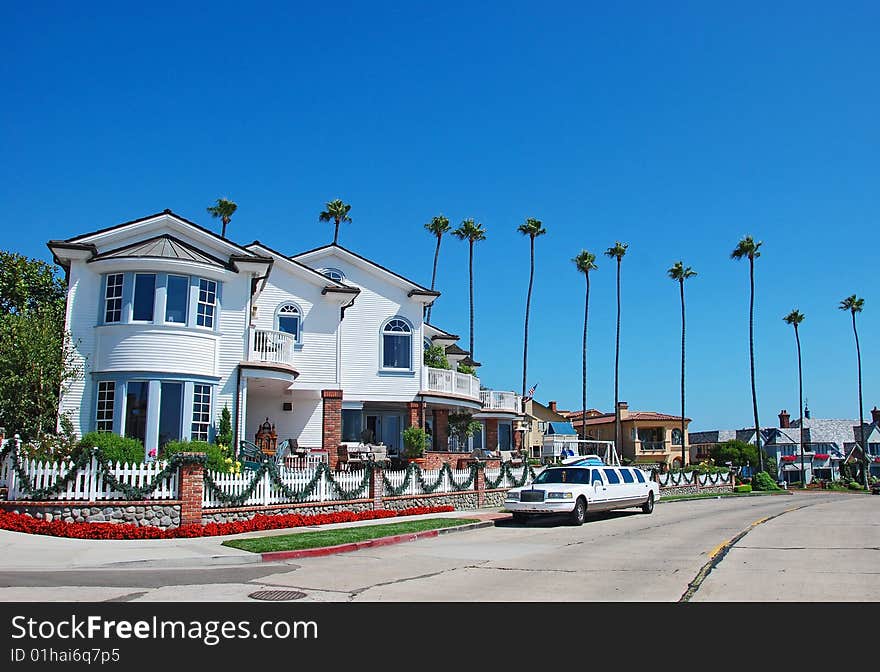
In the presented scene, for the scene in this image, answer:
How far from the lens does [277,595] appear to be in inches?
391

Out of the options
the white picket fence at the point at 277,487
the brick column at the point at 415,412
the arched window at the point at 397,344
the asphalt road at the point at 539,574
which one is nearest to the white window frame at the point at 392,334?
the arched window at the point at 397,344

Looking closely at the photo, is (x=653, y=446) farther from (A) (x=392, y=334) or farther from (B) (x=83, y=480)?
(B) (x=83, y=480)

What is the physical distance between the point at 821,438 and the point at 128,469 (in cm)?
9841

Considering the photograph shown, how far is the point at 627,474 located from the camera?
25125 millimetres

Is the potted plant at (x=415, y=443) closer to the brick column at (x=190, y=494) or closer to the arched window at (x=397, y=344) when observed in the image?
the arched window at (x=397, y=344)

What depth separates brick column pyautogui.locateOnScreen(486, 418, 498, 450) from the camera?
43344 millimetres

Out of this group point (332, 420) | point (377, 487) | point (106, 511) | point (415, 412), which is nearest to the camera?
point (106, 511)

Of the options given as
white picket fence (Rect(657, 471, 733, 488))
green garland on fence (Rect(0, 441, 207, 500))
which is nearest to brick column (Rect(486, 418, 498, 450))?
white picket fence (Rect(657, 471, 733, 488))

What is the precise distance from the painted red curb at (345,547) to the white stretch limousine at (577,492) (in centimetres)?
402

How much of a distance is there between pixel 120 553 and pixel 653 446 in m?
71.4

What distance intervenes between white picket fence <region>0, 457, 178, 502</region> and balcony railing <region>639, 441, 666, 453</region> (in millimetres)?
67881

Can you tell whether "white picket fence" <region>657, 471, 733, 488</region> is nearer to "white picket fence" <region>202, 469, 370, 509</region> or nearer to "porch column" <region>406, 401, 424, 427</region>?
"porch column" <region>406, 401, 424, 427</region>

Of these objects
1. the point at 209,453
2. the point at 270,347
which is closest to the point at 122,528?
the point at 209,453
